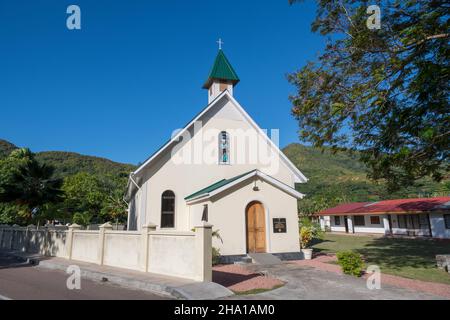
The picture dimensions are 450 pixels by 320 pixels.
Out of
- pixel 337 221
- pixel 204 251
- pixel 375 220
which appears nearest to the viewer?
pixel 204 251

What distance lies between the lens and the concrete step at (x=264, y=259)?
1328 cm

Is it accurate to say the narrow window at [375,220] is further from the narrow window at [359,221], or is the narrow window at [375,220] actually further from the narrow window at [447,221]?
the narrow window at [447,221]

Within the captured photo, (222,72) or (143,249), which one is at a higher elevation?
(222,72)

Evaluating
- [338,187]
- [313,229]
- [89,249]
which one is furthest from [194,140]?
[338,187]

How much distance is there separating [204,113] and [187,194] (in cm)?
497

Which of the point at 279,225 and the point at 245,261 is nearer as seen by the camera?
the point at 245,261

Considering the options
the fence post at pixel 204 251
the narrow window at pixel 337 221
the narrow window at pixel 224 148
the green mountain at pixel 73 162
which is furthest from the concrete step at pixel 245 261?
the green mountain at pixel 73 162

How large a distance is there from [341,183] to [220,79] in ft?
228

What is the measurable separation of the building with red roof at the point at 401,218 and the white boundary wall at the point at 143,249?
29.3 metres

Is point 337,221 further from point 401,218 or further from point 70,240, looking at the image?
point 70,240

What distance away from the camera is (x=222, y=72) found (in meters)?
20.3

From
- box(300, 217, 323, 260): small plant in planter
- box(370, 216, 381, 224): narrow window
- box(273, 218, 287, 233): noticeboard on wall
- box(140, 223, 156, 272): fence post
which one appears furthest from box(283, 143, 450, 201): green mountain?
box(140, 223, 156, 272): fence post

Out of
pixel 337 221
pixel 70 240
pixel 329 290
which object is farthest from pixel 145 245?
pixel 337 221

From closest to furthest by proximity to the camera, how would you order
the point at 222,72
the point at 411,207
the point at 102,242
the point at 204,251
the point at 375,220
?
the point at 204,251, the point at 102,242, the point at 222,72, the point at 411,207, the point at 375,220
